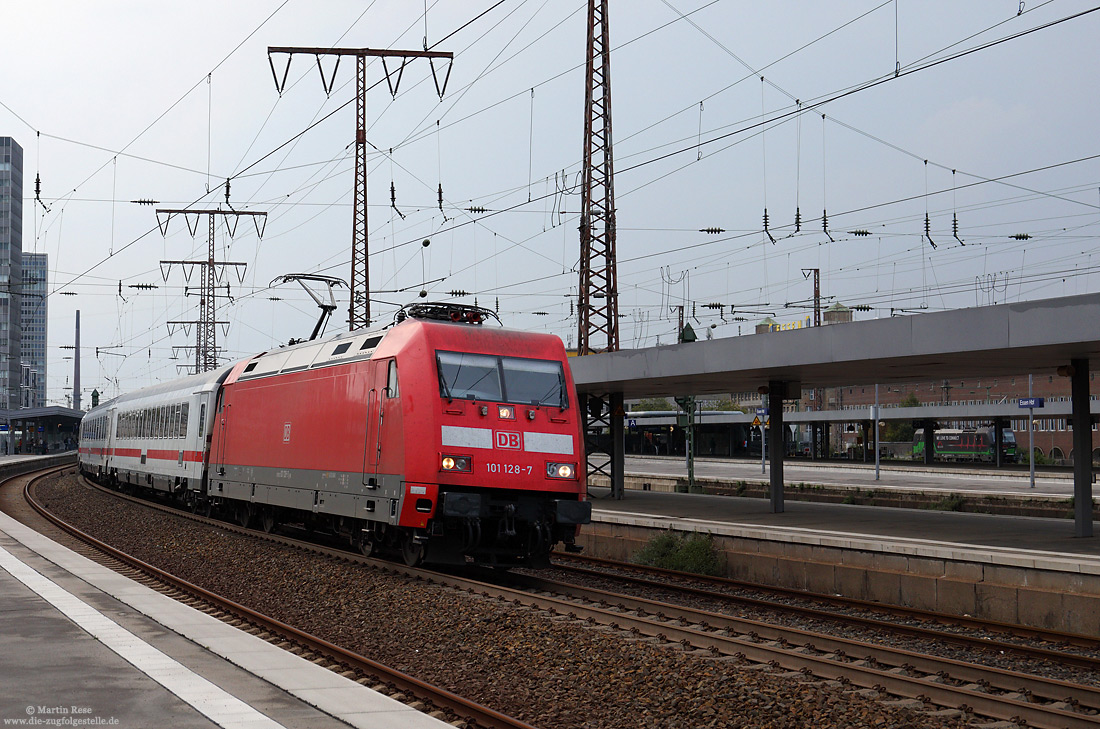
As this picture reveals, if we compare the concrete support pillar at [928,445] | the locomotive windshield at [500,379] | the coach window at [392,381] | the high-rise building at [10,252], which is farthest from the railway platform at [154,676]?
the high-rise building at [10,252]

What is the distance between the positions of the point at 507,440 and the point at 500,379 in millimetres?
989

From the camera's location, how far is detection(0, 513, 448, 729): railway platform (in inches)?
269

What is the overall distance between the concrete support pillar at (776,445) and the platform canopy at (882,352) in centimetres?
40

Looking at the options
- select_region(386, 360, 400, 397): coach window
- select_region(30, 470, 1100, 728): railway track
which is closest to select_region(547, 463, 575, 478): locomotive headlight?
select_region(30, 470, 1100, 728): railway track

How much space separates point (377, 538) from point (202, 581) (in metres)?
2.65

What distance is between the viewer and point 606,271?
27.0m

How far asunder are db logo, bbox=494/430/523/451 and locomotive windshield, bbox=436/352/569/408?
1.73ft

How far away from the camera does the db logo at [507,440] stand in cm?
1453

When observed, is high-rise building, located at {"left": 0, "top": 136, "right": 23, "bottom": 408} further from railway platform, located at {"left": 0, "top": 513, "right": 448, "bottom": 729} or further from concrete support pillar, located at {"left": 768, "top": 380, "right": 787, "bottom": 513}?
railway platform, located at {"left": 0, "top": 513, "right": 448, "bottom": 729}

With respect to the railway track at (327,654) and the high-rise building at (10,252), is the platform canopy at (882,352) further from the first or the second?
the high-rise building at (10,252)

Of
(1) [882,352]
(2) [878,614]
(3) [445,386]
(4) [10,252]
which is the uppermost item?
(4) [10,252]

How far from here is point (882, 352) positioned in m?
17.4

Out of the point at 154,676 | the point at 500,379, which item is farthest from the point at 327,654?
the point at 500,379

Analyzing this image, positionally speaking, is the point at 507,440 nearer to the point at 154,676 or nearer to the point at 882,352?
the point at 882,352
